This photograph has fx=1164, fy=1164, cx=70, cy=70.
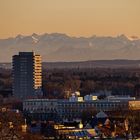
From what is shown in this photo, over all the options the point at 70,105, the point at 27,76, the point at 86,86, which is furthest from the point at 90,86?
the point at 70,105

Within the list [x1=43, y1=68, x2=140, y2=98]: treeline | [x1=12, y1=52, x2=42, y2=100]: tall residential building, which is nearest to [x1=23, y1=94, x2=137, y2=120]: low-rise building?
[x1=43, y1=68, x2=140, y2=98]: treeline

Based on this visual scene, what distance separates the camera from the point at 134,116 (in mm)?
51406

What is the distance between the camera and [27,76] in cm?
10412

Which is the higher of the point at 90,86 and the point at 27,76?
the point at 27,76

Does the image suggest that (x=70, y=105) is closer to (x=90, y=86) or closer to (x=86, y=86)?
(x=86, y=86)

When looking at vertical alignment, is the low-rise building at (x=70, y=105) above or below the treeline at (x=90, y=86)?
below

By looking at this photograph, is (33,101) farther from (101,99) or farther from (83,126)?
(83,126)

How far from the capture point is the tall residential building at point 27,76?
98.6 m

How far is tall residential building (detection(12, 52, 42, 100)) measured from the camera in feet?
323

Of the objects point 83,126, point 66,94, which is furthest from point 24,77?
point 83,126

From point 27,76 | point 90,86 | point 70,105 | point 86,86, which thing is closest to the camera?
point 70,105

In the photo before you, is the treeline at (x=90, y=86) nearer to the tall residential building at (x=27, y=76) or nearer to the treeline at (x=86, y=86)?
the treeline at (x=86, y=86)

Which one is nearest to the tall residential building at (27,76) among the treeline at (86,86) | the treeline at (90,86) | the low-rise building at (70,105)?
the treeline at (86,86)

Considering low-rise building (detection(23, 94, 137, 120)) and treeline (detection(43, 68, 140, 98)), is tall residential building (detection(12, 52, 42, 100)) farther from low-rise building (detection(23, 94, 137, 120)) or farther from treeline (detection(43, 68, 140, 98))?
low-rise building (detection(23, 94, 137, 120))
